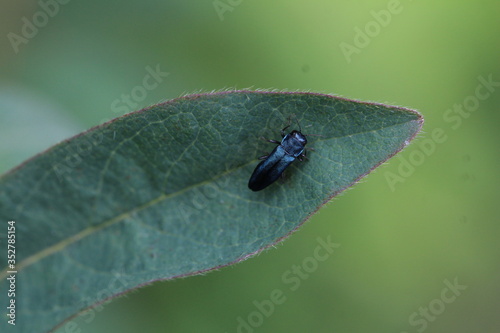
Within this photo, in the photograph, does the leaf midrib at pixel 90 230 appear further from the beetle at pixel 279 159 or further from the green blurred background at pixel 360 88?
the green blurred background at pixel 360 88

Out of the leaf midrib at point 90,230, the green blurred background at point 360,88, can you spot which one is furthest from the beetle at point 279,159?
the green blurred background at point 360,88

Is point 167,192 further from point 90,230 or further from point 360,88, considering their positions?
point 360,88

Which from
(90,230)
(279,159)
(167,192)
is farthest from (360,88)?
(90,230)

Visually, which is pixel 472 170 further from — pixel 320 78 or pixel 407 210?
pixel 320 78

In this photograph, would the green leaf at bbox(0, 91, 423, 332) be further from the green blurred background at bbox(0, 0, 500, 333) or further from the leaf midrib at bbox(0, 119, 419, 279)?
the green blurred background at bbox(0, 0, 500, 333)

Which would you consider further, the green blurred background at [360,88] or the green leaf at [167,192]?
the green blurred background at [360,88]

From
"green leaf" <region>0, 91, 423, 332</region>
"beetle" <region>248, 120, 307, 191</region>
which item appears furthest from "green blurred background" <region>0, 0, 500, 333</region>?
"green leaf" <region>0, 91, 423, 332</region>
